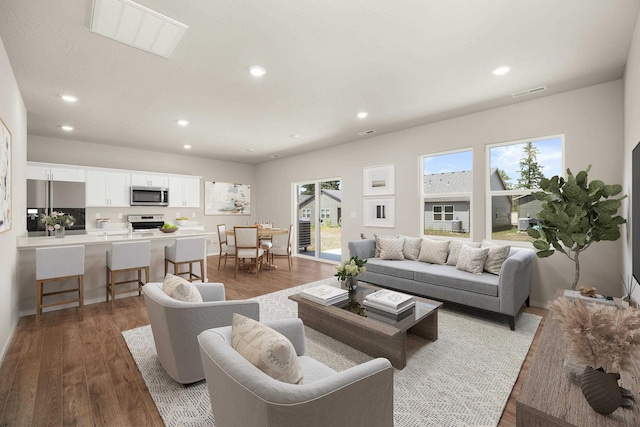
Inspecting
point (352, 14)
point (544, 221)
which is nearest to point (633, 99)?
point (544, 221)

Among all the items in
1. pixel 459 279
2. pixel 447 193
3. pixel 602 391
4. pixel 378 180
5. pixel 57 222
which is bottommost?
pixel 459 279

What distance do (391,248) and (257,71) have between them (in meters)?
3.02

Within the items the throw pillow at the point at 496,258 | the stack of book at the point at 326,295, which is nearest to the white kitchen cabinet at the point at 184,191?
the stack of book at the point at 326,295

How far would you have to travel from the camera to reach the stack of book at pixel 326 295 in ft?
8.82

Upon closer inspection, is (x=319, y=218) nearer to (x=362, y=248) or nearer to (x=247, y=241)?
(x=247, y=241)

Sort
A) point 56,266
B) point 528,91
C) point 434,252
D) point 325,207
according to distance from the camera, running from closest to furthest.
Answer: point 56,266 → point 528,91 → point 434,252 → point 325,207

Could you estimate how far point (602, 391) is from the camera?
40.9 inches

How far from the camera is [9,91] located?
9.10 ft

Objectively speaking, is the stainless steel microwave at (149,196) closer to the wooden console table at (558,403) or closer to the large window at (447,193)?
the large window at (447,193)

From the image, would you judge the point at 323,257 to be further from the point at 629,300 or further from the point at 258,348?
the point at 258,348

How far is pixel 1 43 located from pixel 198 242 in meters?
2.78

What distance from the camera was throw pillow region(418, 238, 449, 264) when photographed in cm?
400

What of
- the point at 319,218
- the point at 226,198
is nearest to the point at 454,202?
the point at 319,218

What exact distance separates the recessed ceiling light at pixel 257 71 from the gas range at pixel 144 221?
5032 millimetres
